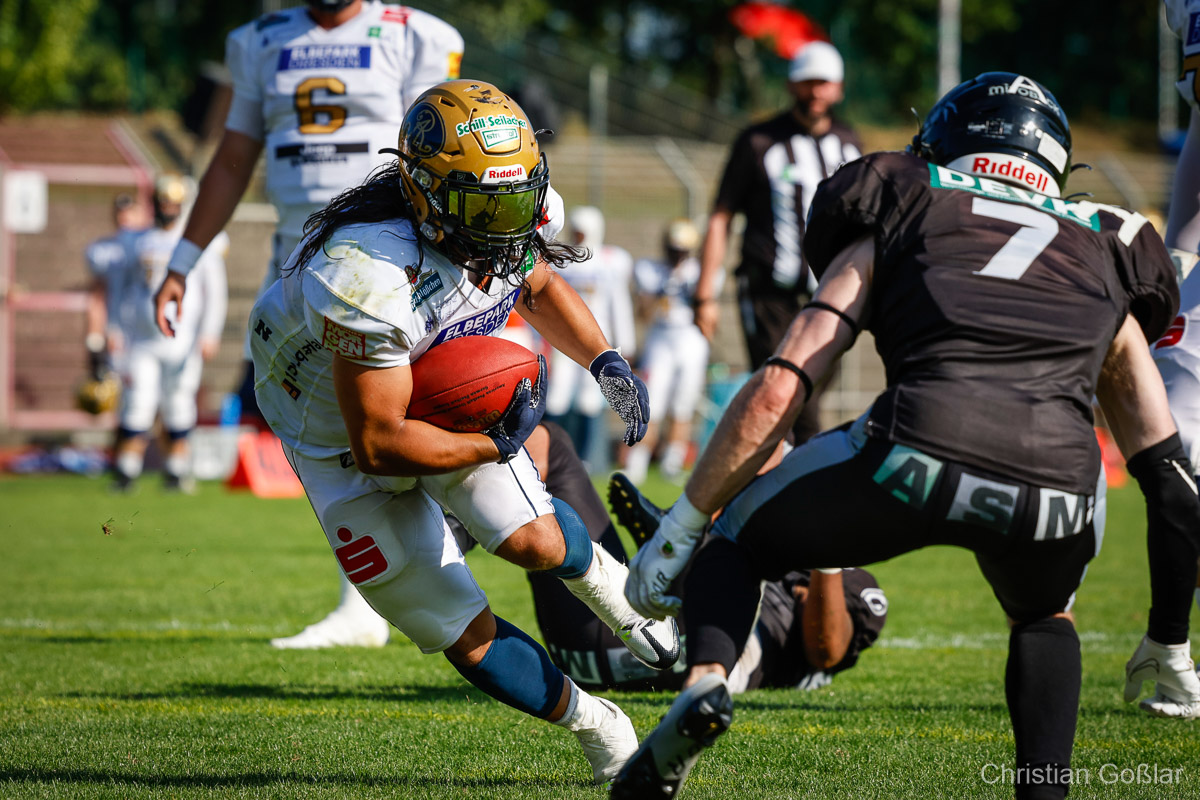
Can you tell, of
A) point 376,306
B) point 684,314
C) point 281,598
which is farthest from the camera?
point 684,314

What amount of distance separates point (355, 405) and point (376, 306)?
0.74ft

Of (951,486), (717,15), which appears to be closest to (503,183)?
(951,486)

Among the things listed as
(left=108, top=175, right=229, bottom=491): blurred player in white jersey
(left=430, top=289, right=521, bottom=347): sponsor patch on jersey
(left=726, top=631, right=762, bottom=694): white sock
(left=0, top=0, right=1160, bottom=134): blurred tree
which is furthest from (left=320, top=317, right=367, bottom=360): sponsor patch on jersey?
(left=0, top=0, right=1160, bottom=134): blurred tree

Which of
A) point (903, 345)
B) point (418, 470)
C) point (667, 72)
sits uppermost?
point (903, 345)

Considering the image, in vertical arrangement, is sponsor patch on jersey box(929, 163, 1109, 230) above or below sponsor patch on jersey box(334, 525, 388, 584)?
above

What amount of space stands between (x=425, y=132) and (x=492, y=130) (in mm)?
157

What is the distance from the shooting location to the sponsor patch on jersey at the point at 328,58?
465 cm

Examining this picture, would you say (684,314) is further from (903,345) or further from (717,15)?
(717,15)

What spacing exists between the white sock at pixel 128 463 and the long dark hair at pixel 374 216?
26.2 feet

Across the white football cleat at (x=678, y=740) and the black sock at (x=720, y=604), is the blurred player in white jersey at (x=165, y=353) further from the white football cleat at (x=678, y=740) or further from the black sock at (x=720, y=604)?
the white football cleat at (x=678, y=740)

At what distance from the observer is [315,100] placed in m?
4.66

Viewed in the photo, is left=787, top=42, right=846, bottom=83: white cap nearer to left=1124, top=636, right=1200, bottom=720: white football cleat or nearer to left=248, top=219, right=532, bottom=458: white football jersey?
left=248, top=219, right=532, bottom=458: white football jersey

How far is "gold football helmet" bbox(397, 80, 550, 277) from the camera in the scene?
286cm

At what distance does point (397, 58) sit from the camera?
4.72 meters
